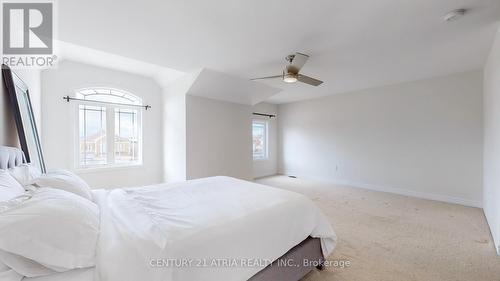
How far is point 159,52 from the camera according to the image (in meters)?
2.82

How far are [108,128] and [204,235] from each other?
3858 millimetres

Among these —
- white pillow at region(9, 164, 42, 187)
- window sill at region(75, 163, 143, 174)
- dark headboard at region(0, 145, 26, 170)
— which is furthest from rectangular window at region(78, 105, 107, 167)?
white pillow at region(9, 164, 42, 187)

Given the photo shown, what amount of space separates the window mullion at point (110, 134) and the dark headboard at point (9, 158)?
2.06m

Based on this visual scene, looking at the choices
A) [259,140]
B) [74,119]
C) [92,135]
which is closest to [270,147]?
[259,140]

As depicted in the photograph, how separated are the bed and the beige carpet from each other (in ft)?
1.54

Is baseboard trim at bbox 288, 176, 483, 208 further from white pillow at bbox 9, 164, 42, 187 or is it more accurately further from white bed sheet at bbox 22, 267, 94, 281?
white pillow at bbox 9, 164, 42, 187

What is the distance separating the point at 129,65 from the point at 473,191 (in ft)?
21.8

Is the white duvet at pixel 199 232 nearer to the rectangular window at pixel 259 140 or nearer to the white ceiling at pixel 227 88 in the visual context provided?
the white ceiling at pixel 227 88

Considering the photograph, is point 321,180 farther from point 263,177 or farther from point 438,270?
point 438,270

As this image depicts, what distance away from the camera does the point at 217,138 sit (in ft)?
14.4

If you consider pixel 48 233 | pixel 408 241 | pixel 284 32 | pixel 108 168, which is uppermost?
pixel 284 32

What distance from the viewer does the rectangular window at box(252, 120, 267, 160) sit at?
21.1ft

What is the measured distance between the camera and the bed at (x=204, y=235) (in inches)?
39.6

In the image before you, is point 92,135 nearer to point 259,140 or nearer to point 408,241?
point 259,140
